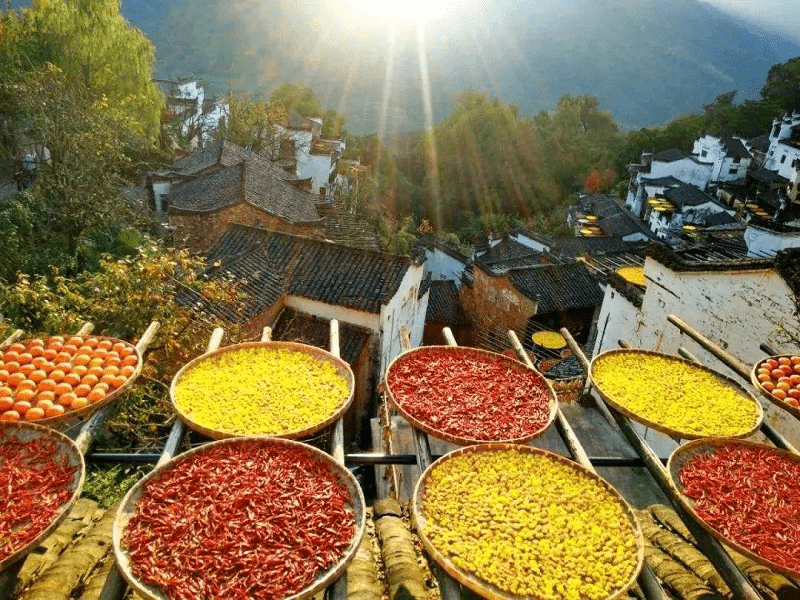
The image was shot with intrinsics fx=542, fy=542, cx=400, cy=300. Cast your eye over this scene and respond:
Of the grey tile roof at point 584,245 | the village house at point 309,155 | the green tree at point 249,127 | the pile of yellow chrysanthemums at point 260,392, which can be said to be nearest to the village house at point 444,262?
the grey tile roof at point 584,245

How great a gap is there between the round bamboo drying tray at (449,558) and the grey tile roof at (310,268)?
9442mm

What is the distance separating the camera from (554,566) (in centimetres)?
340

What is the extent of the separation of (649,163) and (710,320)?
4570 cm

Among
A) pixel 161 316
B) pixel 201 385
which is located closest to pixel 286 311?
pixel 161 316

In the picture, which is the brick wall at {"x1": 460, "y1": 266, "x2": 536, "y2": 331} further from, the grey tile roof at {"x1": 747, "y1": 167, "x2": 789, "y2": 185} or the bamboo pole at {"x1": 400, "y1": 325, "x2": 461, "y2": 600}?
the grey tile roof at {"x1": 747, "y1": 167, "x2": 789, "y2": 185}

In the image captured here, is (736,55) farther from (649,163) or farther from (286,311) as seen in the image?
(286,311)

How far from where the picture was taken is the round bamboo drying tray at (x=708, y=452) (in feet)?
11.4

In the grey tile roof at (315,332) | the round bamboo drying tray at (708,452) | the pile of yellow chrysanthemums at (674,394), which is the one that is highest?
the round bamboo drying tray at (708,452)

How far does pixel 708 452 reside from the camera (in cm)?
452

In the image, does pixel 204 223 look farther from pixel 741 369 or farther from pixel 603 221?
pixel 603 221

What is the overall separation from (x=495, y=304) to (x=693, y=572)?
62.3 ft

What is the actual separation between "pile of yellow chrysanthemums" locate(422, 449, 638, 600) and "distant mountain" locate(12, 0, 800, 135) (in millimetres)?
65882

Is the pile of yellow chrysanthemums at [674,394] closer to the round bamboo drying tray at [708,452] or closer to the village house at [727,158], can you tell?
the round bamboo drying tray at [708,452]

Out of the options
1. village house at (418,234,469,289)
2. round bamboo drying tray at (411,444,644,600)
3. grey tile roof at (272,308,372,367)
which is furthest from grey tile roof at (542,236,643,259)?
round bamboo drying tray at (411,444,644,600)
